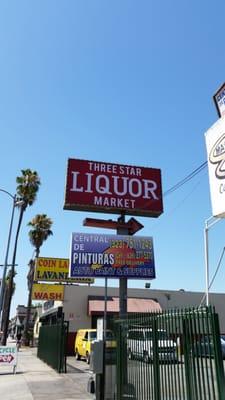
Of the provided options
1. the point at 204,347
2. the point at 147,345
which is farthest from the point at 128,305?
the point at 204,347

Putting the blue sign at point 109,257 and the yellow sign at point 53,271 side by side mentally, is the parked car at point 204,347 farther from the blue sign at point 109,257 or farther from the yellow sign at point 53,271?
the yellow sign at point 53,271

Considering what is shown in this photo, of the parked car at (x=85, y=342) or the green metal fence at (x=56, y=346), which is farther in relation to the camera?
the parked car at (x=85, y=342)

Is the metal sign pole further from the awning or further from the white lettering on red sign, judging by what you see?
the awning

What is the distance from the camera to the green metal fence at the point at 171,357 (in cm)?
622

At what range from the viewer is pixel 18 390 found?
1341 cm

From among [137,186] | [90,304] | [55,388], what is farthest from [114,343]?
[90,304]

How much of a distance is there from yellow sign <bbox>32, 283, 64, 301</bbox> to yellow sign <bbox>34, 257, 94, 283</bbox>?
1126 millimetres

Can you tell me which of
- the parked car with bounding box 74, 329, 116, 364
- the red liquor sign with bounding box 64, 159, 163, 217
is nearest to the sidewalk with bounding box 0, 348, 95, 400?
the parked car with bounding box 74, 329, 116, 364

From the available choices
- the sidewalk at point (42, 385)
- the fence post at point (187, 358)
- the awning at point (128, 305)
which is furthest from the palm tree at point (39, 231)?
the fence post at point (187, 358)

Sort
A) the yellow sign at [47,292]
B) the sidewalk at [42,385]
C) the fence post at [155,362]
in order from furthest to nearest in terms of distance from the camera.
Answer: the yellow sign at [47,292] < the sidewalk at [42,385] < the fence post at [155,362]

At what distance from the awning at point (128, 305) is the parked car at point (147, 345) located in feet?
Answer: 73.9

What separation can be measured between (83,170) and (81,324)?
20148 millimetres

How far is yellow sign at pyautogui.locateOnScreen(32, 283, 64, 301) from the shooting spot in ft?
114

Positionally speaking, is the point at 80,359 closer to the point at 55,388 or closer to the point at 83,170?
the point at 55,388
